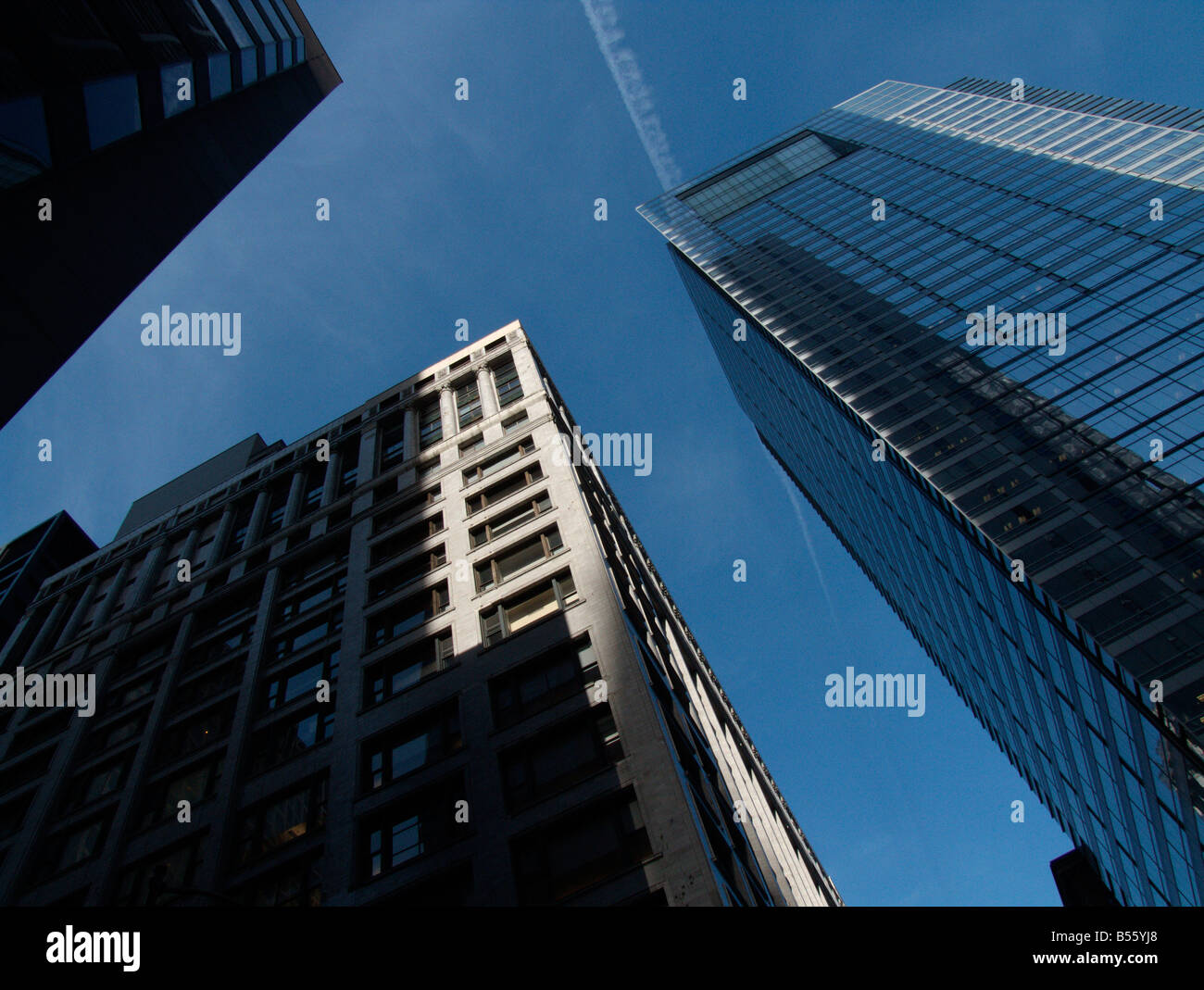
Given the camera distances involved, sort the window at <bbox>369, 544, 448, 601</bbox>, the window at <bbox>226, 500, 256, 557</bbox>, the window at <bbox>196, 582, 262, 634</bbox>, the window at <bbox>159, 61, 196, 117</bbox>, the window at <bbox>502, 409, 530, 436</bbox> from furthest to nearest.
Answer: the window at <bbox>226, 500, 256, 557</bbox> → the window at <bbox>502, 409, 530, 436</bbox> → the window at <bbox>196, 582, 262, 634</bbox> → the window at <bbox>369, 544, 448, 601</bbox> → the window at <bbox>159, 61, 196, 117</bbox>

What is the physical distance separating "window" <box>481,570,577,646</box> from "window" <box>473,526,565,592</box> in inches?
44.8

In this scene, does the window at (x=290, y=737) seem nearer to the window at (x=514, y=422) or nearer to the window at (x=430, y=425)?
the window at (x=514, y=422)

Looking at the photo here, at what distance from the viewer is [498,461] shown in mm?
32844

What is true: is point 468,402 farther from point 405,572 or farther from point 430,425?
point 405,572

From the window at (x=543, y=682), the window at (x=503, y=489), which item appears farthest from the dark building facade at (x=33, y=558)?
the window at (x=543, y=682)

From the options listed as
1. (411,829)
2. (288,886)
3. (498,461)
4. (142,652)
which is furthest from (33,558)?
(411,829)

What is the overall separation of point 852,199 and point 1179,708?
2491 inches

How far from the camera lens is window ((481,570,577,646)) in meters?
23.2

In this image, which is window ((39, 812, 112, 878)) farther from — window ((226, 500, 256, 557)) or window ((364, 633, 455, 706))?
window ((226, 500, 256, 557))

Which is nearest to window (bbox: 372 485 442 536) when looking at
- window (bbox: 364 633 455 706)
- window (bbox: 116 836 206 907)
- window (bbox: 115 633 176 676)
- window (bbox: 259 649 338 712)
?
window (bbox: 259 649 338 712)

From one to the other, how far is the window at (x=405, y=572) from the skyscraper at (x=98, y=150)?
14.1 m

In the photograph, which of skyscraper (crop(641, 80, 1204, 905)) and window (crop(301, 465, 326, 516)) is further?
window (crop(301, 465, 326, 516))

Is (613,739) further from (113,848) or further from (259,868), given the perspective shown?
(113,848)
